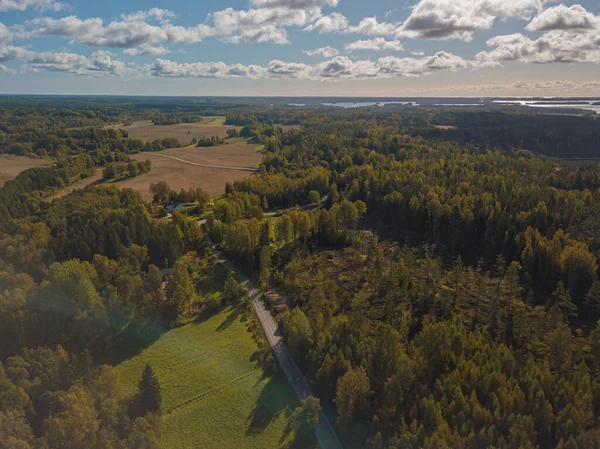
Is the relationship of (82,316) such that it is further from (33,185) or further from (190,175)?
(190,175)

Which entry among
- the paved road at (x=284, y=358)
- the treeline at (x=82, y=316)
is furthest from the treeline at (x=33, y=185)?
the paved road at (x=284, y=358)

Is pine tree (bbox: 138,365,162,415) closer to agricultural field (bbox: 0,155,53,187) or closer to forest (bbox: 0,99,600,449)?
forest (bbox: 0,99,600,449)

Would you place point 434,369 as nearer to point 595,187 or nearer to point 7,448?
point 7,448

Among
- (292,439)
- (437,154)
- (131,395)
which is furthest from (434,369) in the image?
(437,154)

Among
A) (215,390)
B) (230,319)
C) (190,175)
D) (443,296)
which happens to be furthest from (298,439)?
(190,175)

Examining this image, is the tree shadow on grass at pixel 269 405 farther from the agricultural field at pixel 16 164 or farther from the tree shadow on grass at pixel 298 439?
the agricultural field at pixel 16 164

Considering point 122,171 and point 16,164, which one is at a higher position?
point 16,164
